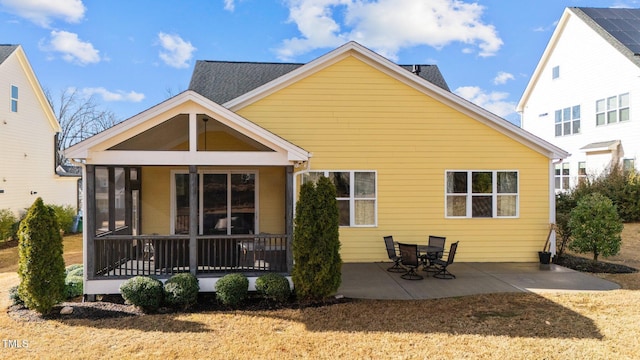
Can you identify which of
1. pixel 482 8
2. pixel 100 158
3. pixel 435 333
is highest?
pixel 482 8

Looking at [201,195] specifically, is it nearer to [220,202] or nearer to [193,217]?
[220,202]

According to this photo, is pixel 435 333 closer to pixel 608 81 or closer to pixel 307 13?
pixel 307 13

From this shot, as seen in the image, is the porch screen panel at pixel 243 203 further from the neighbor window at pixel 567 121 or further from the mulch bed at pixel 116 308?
the neighbor window at pixel 567 121

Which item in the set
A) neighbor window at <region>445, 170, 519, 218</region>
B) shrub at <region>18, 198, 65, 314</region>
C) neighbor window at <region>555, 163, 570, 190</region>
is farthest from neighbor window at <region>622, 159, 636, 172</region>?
shrub at <region>18, 198, 65, 314</region>

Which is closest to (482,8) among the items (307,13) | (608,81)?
(608,81)

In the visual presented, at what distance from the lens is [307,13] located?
1973cm

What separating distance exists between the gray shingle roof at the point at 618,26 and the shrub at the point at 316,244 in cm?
1798

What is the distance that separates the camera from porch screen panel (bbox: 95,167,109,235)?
25.5 ft

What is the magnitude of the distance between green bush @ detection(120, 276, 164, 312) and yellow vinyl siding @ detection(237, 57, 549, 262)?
532 cm

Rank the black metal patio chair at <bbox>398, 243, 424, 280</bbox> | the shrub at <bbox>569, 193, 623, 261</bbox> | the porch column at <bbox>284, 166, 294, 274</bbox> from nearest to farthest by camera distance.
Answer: the porch column at <bbox>284, 166, 294, 274</bbox>, the black metal patio chair at <bbox>398, 243, 424, 280</bbox>, the shrub at <bbox>569, 193, 623, 261</bbox>

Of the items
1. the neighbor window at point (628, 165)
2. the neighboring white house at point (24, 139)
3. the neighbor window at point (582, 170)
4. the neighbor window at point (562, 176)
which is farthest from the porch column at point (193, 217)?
the neighbor window at point (562, 176)

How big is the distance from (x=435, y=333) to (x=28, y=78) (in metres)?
21.4

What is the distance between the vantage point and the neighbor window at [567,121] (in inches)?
828

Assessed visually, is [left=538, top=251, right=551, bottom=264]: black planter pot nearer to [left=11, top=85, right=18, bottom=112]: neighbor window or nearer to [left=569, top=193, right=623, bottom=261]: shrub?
[left=569, top=193, right=623, bottom=261]: shrub
